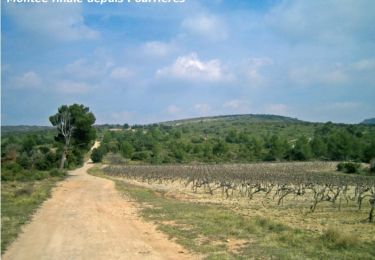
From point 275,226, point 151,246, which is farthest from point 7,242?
point 275,226

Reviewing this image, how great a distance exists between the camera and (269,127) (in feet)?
525

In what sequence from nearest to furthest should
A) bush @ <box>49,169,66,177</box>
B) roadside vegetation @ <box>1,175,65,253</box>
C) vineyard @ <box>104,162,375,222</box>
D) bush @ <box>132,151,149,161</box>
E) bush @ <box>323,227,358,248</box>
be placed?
bush @ <box>323,227,358,248</box> < roadside vegetation @ <box>1,175,65,253</box> < vineyard @ <box>104,162,375,222</box> < bush @ <box>49,169,66,177</box> < bush @ <box>132,151,149,161</box>

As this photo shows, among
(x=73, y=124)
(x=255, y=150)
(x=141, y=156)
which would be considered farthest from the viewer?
(x=141, y=156)

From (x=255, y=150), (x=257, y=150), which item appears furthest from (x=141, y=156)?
(x=257, y=150)

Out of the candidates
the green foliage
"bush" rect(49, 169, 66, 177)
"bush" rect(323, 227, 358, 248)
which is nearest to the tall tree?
"bush" rect(49, 169, 66, 177)

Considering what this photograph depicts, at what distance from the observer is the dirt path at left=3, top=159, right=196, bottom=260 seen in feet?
37.7

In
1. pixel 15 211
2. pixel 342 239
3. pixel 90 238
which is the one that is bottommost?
pixel 15 211

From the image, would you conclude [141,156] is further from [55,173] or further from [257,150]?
[55,173]

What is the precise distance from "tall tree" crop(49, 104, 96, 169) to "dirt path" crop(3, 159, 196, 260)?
34.7 m

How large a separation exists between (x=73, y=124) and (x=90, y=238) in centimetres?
4341

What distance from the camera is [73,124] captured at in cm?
5547

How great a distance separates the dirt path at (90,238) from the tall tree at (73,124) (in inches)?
1366

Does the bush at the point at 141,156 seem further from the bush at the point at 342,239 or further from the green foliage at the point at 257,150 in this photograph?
the bush at the point at 342,239

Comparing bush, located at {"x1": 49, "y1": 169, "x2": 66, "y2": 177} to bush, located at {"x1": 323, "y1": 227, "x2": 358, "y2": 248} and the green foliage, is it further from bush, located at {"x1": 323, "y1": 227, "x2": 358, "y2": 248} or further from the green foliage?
the green foliage
